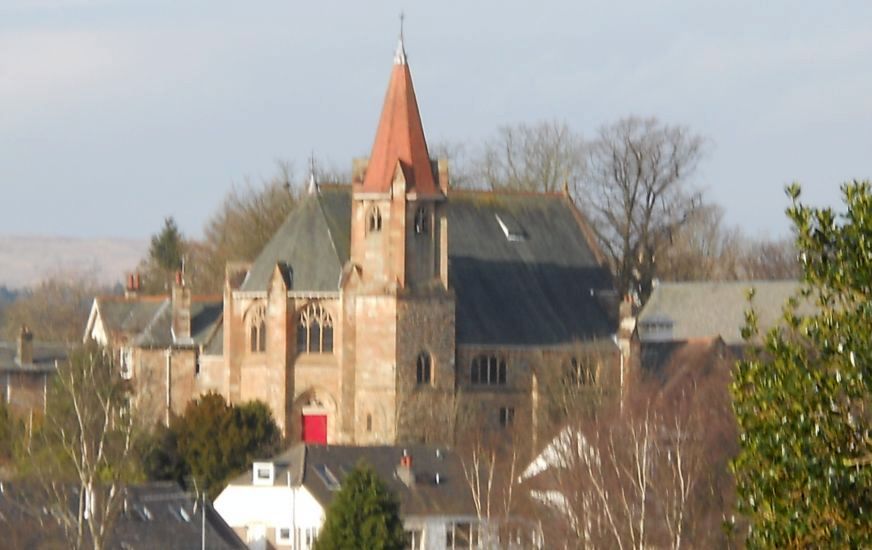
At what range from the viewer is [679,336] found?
89.9m

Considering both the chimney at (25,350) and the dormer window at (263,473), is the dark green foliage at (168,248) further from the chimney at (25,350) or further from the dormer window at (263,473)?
the dormer window at (263,473)

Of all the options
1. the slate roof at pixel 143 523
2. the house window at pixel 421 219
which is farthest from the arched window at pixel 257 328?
the slate roof at pixel 143 523

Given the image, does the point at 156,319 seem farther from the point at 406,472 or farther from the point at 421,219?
the point at 406,472

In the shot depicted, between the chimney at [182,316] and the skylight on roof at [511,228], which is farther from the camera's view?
the chimney at [182,316]

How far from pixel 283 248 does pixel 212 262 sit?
31985 mm

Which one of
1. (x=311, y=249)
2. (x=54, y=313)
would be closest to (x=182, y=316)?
(x=311, y=249)

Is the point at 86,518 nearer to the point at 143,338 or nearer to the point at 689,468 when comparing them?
the point at 689,468

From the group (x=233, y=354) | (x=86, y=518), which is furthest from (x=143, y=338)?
(x=86, y=518)

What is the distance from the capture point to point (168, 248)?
125 m

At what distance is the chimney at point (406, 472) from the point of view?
70681 millimetres

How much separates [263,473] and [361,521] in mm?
12650

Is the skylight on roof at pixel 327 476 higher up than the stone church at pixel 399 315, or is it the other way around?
the stone church at pixel 399 315

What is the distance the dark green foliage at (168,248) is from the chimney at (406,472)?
53.0m

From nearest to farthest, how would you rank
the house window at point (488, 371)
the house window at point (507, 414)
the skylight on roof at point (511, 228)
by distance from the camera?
the house window at point (507, 414) < the house window at point (488, 371) < the skylight on roof at point (511, 228)
